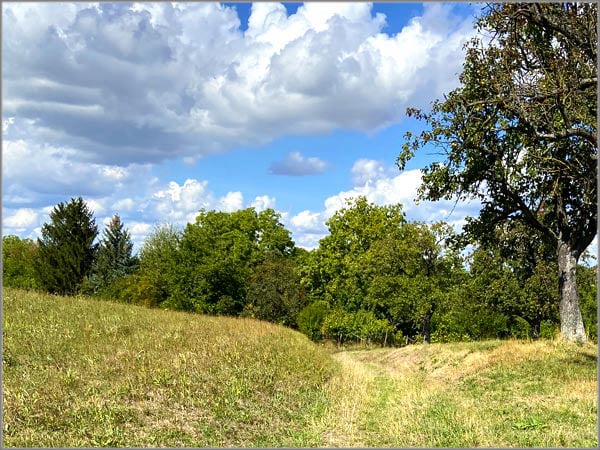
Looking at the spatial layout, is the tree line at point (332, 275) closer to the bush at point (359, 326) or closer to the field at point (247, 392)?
the bush at point (359, 326)

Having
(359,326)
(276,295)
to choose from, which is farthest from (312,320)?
(276,295)

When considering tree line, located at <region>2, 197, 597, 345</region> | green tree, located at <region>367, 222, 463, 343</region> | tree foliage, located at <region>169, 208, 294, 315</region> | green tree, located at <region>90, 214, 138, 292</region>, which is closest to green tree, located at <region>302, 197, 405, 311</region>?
tree line, located at <region>2, 197, 597, 345</region>

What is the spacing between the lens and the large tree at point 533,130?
1499 centimetres

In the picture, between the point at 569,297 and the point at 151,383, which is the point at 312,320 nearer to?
the point at 569,297

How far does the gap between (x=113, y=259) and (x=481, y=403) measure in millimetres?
59202

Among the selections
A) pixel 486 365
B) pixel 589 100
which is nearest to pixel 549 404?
pixel 486 365

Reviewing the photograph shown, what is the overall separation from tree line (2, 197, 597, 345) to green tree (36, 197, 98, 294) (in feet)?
0.39

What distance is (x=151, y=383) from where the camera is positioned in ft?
40.7

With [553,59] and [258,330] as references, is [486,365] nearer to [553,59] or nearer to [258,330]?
[258,330]

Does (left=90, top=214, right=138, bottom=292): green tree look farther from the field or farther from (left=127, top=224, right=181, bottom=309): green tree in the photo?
the field

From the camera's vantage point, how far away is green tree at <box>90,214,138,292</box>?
6325cm

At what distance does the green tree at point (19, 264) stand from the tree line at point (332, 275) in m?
0.28

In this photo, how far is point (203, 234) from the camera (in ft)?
181

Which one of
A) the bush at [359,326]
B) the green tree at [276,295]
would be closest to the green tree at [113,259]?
the green tree at [276,295]
